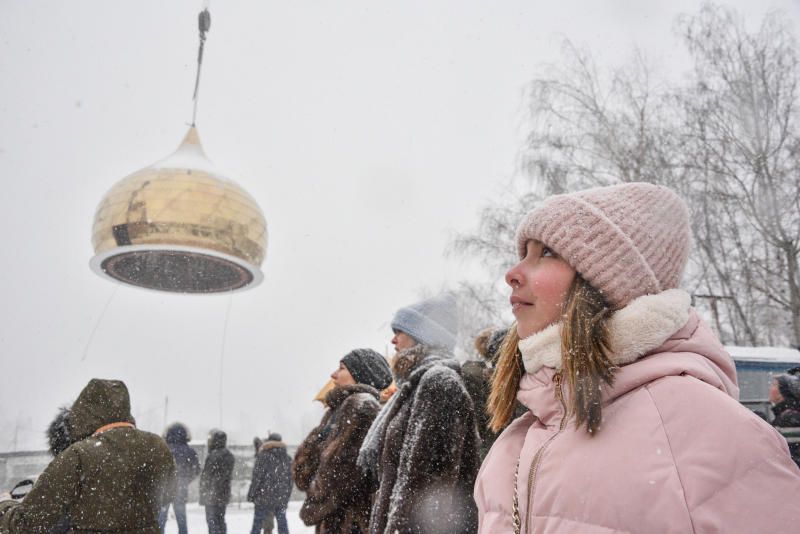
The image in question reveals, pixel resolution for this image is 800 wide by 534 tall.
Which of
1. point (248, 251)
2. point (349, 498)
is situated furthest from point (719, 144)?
point (349, 498)

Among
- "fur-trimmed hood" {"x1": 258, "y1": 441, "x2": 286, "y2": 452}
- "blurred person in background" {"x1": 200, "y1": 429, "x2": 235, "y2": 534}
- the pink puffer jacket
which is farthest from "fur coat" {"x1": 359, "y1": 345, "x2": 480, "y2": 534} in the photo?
"fur-trimmed hood" {"x1": 258, "y1": 441, "x2": 286, "y2": 452}

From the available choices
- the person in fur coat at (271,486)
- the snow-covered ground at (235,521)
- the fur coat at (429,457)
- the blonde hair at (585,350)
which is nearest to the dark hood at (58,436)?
the fur coat at (429,457)

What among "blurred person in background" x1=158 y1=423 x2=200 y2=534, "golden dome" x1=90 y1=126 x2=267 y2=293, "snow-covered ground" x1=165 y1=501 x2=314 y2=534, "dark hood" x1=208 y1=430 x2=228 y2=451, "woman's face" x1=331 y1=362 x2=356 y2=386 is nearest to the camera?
"woman's face" x1=331 y1=362 x2=356 y2=386

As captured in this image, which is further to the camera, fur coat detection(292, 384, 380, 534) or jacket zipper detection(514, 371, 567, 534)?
fur coat detection(292, 384, 380, 534)

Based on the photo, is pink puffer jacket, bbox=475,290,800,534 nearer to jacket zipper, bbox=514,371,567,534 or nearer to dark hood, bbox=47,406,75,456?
jacket zipper, bbox=514,371,567,534

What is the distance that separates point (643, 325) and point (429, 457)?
1.69 metres

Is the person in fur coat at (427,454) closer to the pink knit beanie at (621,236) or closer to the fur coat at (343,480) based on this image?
the fur coat at (343,480)

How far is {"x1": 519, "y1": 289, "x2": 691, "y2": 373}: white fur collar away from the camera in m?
1.14

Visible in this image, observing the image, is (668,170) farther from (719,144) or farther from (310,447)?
(310,447)

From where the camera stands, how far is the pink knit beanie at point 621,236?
1.26 m

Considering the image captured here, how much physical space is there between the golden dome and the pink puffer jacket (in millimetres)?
10744

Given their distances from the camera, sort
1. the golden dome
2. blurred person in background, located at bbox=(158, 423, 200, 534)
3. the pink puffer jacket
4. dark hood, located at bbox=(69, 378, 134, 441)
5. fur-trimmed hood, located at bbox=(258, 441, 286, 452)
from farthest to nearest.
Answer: the golden dome → blurred person in background, located at bbox=(158, 423, 200, 534) → fur-trimmed hood, located at bbox=(258, 441, 286, 452) → dark hood, located at bbox=(69, 378, 134, 441) → the pink puffer jacket

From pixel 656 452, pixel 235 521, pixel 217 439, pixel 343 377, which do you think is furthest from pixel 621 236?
pixel 235 521

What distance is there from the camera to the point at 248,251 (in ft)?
39.6
